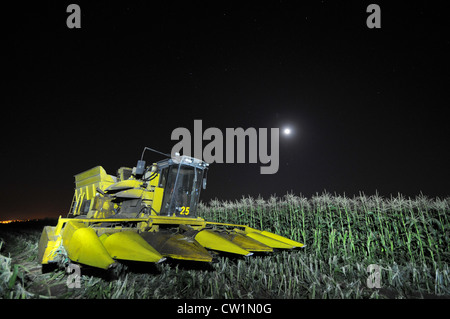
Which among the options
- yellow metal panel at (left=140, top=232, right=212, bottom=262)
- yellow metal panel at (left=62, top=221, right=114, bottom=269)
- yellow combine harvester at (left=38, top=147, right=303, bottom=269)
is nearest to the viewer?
yellow metal panel at (left=62, top=221, right=114, bottom=269)

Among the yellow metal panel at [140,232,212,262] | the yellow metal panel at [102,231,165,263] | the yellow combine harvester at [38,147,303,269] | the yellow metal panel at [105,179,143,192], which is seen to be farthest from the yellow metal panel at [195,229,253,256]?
the yellow metal panel at [105,179,143,192]

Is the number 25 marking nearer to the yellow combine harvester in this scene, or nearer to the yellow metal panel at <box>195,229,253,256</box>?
the yellow combine harvester

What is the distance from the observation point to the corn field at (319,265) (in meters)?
3.67

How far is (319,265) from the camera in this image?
5273 millimetres

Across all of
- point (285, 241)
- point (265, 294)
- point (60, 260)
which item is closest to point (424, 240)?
point (285, 241)

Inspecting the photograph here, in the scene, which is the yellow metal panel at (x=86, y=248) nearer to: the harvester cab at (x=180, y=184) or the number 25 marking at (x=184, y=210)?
the harvester cab at (x=180, y=184)

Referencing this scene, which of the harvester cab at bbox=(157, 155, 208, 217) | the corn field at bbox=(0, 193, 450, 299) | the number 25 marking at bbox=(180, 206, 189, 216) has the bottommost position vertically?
the corn field at bbox=(0, 193, 450, 299)

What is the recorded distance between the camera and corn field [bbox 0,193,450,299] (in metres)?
3.67

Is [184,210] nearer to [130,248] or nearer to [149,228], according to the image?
[149,228]

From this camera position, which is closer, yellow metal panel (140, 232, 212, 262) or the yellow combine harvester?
yellow metal panel (140, 232, 212, 262)

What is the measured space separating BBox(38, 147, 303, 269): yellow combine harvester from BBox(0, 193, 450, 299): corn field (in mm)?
554

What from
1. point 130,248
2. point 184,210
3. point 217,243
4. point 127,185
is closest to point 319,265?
point 217,243

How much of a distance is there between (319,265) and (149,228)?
156 inches
